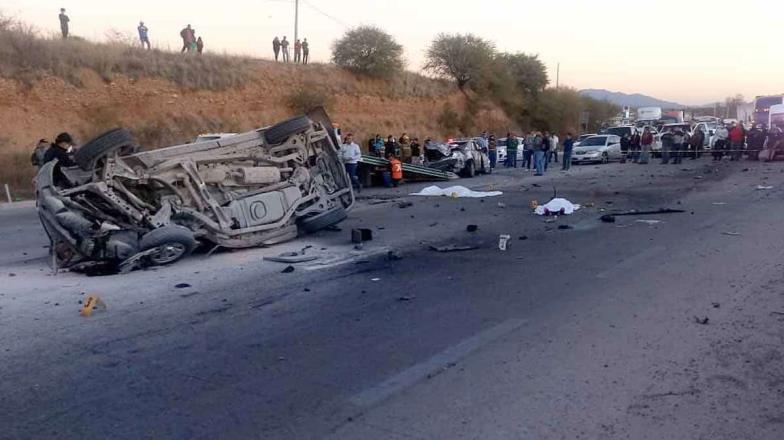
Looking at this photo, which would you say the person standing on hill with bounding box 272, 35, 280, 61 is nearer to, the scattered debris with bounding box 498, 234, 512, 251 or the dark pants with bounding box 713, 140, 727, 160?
the dark pants with bounding box 713, 140, 727, 160

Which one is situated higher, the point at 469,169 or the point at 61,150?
the point at 61,150

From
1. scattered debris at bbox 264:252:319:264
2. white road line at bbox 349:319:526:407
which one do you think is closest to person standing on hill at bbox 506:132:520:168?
scattered debris at bbox 264:252:319:264

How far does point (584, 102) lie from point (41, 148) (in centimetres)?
6378

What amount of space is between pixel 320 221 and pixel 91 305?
4.85 meters

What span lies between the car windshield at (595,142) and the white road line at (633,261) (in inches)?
936

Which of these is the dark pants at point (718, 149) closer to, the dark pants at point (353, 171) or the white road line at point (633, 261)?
the dark pants at point (353, 171)

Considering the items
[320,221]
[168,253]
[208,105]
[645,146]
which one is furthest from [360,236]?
[208,105]

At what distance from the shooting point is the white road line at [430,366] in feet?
15.1

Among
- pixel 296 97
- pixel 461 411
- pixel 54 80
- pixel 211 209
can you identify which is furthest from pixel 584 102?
pixel 461 411

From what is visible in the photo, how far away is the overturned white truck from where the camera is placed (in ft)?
28.5

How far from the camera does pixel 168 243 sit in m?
8.95

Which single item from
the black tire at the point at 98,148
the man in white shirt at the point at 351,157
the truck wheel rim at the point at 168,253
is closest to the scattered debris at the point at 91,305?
the truck wheel rim at the point at 168,253

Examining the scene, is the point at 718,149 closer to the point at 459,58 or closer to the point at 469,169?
the point at 469,169

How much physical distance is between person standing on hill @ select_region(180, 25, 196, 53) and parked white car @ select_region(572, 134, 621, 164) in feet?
69.1
